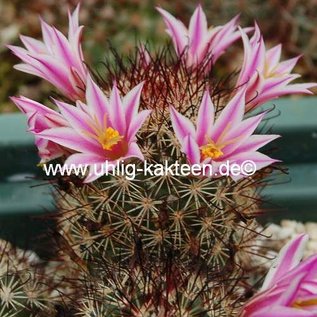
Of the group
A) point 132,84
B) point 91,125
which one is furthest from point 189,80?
point 91,125

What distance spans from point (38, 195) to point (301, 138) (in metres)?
0.50

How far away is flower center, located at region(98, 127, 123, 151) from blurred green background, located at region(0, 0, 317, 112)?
1354 millimetres

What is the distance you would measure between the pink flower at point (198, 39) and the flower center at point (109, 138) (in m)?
0.26

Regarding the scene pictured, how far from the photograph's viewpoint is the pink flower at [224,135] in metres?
1.05

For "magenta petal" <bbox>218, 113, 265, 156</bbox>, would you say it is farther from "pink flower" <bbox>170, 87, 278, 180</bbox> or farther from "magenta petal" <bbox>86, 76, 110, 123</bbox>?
"magenta petal" <bbox>86, 76, 110, 123</bbox>

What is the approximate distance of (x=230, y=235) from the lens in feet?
3.96

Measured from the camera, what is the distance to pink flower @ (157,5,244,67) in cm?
130

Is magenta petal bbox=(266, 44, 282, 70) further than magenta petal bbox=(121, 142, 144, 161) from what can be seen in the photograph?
Yes

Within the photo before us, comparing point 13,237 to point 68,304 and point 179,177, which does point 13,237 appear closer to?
point 68,304

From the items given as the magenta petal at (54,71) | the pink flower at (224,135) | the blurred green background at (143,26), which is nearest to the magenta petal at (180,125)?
the pink flower at (224,135)

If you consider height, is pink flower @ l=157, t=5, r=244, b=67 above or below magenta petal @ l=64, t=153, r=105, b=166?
above

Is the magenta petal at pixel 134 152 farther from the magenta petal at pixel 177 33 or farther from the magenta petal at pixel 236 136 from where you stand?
the magenta petal at pixel 177 33

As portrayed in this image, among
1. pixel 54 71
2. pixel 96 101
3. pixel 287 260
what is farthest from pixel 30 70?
pixel 287 260

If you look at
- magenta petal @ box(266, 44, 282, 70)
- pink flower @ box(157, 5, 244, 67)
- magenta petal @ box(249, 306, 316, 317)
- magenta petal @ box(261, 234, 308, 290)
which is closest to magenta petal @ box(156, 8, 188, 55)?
pink flower @ box(157, 5, 244, 67)
